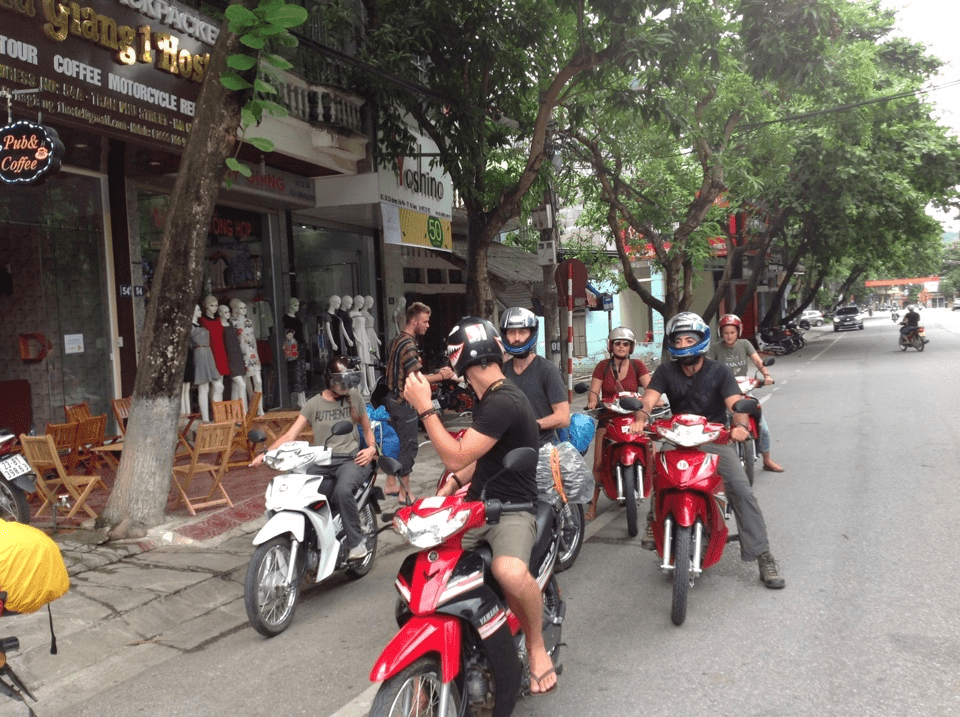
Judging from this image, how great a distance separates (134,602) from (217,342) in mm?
7066

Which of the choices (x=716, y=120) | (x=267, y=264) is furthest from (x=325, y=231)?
(x=716, y=120)

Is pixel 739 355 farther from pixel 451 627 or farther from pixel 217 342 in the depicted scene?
pixel 217 342

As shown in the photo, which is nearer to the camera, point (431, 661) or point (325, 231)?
point (431, 661)

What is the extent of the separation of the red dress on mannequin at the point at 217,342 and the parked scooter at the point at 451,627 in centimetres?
949

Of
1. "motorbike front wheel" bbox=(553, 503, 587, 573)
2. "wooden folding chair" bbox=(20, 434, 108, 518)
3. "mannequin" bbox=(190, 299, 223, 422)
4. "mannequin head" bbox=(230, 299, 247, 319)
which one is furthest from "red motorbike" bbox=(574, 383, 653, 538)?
"mannequin head" bbox=(230, 299, 247, 319)

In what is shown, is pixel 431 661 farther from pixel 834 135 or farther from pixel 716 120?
pixel 834 135

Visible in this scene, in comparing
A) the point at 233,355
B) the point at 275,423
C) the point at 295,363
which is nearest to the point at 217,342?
the point at 233,355

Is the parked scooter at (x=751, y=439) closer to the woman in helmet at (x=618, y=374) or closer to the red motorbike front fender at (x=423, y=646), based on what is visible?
the woman in helmet at (x=618, y=374)

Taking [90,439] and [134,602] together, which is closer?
[134,602]

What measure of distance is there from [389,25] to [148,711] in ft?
30.0

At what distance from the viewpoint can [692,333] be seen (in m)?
5.31

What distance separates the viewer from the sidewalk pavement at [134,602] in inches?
181

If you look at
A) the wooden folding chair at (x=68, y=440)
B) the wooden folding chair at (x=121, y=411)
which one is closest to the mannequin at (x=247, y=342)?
the wooden folding chair at (x=121, y=411)

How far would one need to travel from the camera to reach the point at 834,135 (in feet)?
74.1
